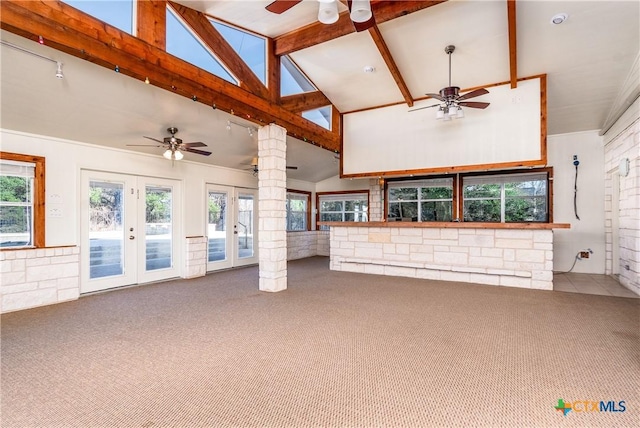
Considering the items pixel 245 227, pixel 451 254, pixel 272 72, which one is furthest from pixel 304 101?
pixel 451 254

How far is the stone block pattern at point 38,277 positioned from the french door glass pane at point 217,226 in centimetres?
264

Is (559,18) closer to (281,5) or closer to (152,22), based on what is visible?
(281,5)

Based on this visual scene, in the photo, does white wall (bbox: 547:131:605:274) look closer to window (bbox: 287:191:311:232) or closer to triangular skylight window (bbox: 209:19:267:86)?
triangular skylight window (bbox: 209:19:267:86)

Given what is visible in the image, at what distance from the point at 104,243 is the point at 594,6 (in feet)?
24.9

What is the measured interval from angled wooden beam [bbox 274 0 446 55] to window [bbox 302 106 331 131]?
1497mm

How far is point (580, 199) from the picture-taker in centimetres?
669

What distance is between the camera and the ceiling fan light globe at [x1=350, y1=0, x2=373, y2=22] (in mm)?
2436

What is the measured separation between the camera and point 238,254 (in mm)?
7711

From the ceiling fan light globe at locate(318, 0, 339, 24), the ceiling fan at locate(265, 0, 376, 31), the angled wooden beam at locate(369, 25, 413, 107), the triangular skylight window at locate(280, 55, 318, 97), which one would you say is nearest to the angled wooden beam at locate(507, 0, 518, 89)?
the angled wooden beam at locate(369, 25, 413, 107)

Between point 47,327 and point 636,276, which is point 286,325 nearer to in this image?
point 47,327

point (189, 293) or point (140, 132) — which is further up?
point (140, 132)

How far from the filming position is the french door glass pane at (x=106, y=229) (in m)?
5.11

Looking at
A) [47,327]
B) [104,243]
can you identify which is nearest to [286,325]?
[47,327]

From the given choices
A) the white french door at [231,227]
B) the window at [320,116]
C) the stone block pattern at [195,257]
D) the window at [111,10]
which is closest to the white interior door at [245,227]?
the white french door at [231,227]
